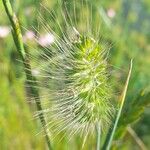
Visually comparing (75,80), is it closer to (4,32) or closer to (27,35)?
(27,35)

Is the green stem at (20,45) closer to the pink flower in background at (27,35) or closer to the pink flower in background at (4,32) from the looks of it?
the pink flower in background at (27,35)

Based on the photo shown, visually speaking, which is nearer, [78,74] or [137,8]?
[78,74]

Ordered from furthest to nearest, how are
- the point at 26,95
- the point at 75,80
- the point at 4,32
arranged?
the point at 4,32 → the point at 26,95 → the point at 75,80

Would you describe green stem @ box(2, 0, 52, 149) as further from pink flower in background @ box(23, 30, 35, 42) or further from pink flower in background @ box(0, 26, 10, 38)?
pink flower in background @ box(0, 26, 10, 38)

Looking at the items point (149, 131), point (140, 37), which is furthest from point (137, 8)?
point (149, 131)

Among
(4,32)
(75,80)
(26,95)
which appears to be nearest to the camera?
(75,80)

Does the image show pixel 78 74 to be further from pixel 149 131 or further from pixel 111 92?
pixel 149 131

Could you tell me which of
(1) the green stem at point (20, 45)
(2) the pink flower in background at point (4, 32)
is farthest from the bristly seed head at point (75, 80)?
(2) the pink flower in background at point (4, 32)

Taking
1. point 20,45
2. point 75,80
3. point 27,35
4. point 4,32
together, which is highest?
point 4,32

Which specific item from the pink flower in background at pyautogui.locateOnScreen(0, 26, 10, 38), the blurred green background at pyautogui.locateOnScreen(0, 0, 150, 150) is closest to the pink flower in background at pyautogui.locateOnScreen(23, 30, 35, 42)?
the blurred green background at pyautogui.locateOnScreen(0, 0, 150, 150)

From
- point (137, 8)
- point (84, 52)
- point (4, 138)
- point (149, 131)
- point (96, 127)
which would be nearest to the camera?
point (84, 52)

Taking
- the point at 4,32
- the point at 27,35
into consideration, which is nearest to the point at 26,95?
the point at 27,35
